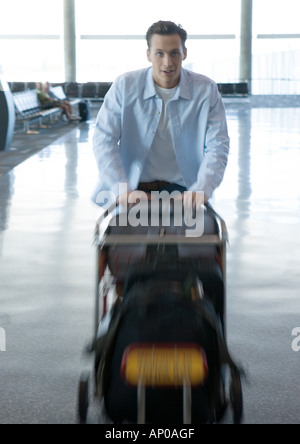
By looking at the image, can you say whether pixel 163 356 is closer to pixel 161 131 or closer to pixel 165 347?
pixel 165 347

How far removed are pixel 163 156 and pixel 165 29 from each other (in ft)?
1.74

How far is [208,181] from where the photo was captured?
A: 9.50 feet

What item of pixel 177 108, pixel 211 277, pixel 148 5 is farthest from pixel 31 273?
pixel 148 5

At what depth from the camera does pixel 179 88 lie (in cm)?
301

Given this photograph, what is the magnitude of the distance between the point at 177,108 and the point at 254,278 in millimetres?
2130

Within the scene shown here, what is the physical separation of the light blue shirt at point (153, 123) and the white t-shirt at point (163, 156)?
0.03 metres

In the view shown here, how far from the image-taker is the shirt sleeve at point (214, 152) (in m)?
2.90

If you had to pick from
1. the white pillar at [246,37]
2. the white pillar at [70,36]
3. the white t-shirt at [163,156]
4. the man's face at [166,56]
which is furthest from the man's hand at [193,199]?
the white pillar at [246,37]

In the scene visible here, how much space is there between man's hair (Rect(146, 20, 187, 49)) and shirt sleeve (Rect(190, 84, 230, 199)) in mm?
293

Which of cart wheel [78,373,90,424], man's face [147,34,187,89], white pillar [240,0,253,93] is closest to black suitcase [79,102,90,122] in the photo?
white pillar [240,0,253,93]

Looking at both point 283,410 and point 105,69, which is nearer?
point 283,410

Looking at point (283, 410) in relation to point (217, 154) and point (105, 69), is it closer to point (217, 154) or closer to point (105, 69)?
point (217, 154)

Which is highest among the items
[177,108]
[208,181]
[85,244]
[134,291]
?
[177,108]

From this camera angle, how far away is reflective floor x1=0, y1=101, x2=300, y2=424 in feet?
10.2
